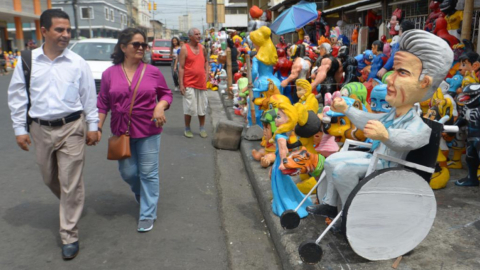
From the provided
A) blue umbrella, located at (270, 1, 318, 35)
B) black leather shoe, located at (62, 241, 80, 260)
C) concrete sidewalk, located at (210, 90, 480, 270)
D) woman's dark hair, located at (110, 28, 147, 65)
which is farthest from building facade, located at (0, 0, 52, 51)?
concrete sidewalk, located at (210, 90, 480, 270)

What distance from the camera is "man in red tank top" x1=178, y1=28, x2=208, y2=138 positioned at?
6867 millimetres

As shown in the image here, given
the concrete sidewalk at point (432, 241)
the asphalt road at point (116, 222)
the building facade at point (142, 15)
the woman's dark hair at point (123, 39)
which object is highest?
the building facade at point (142, 15)

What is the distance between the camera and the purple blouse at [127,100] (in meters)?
3.43

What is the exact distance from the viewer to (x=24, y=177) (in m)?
5.10

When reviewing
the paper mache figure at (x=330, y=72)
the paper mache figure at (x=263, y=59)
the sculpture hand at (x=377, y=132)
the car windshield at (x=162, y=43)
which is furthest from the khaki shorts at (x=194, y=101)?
the car windshield at (x=162, y=43)

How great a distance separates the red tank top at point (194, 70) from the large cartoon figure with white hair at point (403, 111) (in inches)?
173

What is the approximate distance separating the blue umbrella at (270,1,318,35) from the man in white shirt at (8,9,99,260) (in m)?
5.45

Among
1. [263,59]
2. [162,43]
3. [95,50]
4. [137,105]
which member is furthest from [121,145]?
[162,43]

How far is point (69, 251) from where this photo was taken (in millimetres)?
3199

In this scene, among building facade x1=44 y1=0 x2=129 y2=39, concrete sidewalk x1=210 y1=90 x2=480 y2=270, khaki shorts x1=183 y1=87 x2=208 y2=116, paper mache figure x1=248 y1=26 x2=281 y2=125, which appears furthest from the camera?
building facade x1=44 y1=0 x2=129 y2=39

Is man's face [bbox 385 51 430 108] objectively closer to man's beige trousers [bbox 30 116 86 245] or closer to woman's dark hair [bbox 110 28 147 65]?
woman's dark hair [bbox 110 28 147 65]

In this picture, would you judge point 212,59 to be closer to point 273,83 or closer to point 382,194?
point 273,83

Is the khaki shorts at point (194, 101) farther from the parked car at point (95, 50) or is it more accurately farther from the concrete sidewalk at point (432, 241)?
the parked car at point (95, 50)

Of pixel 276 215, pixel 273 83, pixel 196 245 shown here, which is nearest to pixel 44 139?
pixel 196 245
